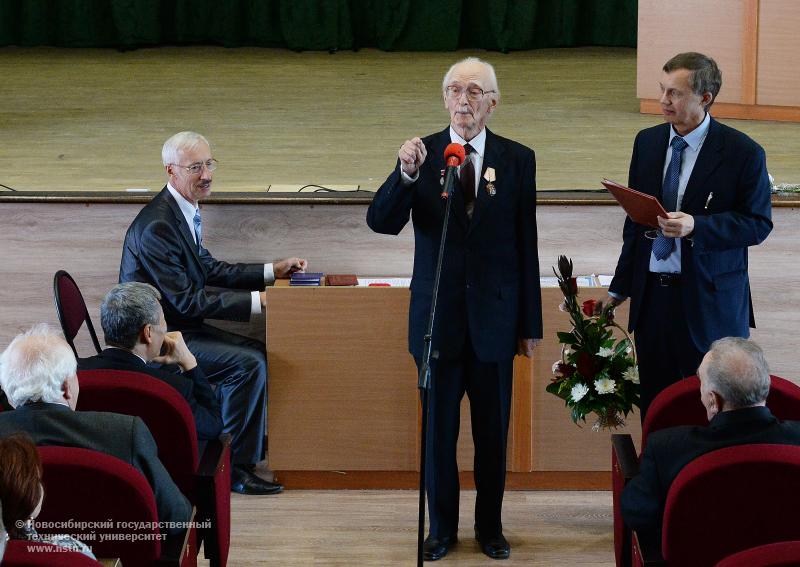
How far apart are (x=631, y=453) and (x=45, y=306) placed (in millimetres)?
2745

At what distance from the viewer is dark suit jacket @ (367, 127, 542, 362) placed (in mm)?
3941

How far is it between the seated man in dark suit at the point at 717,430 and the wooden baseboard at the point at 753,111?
14.6 feet

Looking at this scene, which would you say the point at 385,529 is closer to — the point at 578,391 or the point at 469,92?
the point at 578,391

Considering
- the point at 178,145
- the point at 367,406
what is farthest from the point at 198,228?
the point at 367,406

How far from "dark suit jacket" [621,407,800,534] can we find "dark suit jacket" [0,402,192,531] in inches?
45.6

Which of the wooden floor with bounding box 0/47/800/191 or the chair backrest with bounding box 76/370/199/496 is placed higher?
the wooden floor with bounding box 0/47/800/191

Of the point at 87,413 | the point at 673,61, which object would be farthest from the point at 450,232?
the point at 87,413

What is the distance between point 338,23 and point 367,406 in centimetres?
582

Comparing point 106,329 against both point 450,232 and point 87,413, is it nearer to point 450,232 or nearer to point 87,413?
point 87,413

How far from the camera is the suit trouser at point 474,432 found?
4.04 m

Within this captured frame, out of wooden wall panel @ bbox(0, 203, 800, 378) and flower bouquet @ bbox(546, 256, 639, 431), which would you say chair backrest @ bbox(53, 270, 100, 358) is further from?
flower bouquet @ bbox(546, 256, 639, 431)

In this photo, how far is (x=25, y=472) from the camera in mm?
2242

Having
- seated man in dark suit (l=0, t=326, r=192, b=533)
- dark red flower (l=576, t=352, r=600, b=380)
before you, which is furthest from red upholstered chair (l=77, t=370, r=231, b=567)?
dark red flower (l=576, t=352, r=600, b=380)

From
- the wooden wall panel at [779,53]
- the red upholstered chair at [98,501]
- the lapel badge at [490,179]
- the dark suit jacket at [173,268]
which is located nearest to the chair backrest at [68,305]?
the dark suit jacket at [173,268]
